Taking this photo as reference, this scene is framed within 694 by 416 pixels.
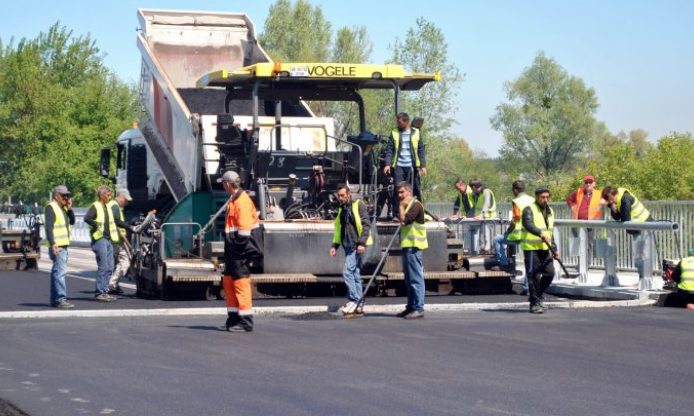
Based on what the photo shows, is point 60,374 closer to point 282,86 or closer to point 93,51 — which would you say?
point 282,86

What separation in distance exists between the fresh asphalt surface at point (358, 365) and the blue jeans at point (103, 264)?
2590mm

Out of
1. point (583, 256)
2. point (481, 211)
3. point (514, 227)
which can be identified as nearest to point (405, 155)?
point (514, 227)

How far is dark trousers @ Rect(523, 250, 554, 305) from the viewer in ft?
50.7

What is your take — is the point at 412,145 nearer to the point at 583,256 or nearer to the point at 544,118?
the point at 583,256

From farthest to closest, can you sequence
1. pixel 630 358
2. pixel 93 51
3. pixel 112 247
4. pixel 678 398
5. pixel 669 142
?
pixel 93 51 < pixel 669 142 < pixel 112 247 < pixel 630 358 < pixel 678 398

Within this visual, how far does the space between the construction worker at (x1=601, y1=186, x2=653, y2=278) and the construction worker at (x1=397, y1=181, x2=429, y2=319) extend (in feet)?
12.4

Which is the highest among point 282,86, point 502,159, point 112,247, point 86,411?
point 502,159

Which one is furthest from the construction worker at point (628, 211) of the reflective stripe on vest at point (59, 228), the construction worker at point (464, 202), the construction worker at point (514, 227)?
the reflective stripe on vest at point (59, 228)

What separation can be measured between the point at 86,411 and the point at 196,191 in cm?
1032

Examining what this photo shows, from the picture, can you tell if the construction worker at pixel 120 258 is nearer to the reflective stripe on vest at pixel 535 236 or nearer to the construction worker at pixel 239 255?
the construction worker at pixel 239 255

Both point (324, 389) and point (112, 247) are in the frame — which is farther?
point (112, 247)

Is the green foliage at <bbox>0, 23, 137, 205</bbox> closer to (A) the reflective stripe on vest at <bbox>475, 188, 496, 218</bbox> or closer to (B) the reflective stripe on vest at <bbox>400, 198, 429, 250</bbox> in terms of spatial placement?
(A) the reflective stripe on vest at <bbox>475, 188, 496, 218</bbox>

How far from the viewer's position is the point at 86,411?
8344mm

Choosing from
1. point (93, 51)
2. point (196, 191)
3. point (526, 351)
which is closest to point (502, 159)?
point (93, 51)
